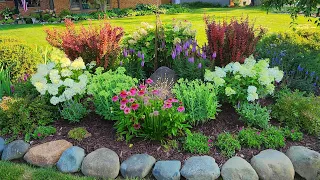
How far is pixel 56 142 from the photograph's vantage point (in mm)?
3713

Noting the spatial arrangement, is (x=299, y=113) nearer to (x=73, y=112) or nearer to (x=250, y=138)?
(x=250, y=138)

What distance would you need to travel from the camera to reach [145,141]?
3713 millimetres

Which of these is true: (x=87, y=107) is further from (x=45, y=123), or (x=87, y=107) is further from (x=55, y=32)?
(x=55, y=32)

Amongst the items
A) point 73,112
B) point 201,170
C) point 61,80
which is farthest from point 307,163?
point 61,80

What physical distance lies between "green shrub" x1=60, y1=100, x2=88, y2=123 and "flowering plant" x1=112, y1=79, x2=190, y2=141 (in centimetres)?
65

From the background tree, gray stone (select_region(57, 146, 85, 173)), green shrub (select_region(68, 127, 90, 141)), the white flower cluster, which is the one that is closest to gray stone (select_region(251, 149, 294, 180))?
gray stone (select_region(57, 146, 85, 173))

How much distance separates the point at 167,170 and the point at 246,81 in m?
1.57

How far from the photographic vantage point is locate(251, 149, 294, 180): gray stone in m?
3.22

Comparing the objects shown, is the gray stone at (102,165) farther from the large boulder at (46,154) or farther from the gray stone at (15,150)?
the gray stone at (15,150)

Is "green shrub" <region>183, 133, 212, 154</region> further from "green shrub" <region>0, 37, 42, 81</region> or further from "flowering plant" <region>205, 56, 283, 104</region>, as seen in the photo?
"green shrub" <region>0, 37, 42, 81</region>

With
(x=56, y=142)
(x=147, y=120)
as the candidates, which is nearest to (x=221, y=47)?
(x=147, y=120)

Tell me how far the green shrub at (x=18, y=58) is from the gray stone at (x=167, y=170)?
11.9 ft

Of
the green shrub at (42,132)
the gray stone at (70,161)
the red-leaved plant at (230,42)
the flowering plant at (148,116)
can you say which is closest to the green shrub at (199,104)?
the flowering plant at (148,116)

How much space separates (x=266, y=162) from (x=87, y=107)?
2.39m
